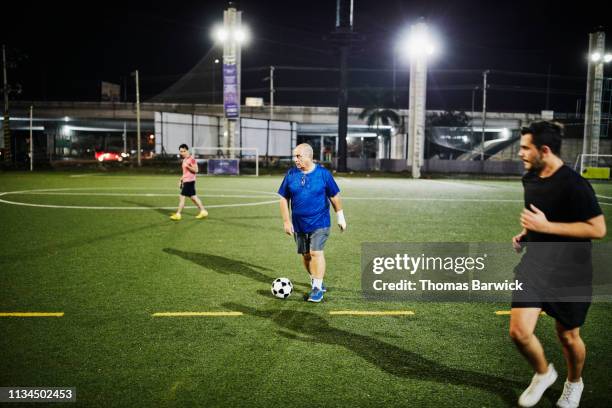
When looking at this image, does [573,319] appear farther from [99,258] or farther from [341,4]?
[341,4]

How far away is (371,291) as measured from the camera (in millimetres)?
6871

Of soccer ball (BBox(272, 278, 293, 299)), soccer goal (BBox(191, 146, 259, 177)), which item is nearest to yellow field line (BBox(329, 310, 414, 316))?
soccer ball (BBox(272, 278, 293, 299))

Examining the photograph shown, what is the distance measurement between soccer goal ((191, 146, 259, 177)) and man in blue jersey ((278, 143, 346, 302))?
2677cm

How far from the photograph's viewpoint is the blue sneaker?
6.30 meters

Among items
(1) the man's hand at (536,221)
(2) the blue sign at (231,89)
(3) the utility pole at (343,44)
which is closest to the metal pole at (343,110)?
(3) the utility pole at (343,44)

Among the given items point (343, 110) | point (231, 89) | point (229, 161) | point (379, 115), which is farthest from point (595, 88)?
point (379, 115)

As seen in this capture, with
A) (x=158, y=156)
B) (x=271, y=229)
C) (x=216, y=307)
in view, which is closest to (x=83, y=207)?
(x=271, y=229)

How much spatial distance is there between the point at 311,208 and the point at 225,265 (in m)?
2.65

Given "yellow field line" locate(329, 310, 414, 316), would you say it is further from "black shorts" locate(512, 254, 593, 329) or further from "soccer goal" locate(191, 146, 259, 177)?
"soccer goal" locate(191, 146, 259, 177)

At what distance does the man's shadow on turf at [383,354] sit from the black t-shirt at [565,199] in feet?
A: 4.30

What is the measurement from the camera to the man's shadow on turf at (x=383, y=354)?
411 centimetres

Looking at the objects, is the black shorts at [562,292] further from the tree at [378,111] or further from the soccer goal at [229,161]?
the tree at [378,111]

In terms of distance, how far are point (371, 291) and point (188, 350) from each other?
2.98 meters

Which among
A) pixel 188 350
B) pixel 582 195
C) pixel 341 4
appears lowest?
pixel 188 350
